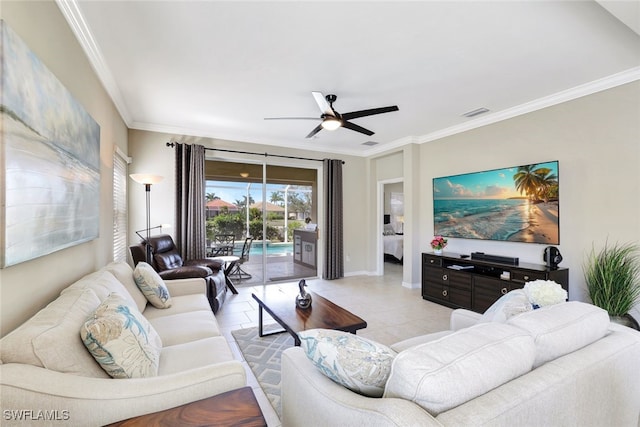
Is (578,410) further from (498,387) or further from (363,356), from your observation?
(363,356)

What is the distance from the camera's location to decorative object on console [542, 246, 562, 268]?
3.27m

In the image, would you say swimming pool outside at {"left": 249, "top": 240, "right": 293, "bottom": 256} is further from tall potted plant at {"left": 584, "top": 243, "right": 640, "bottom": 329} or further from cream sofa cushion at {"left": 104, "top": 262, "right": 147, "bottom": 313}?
tall potted plant at {"left": 584, "top": 243, "right": 640, "bottom": 329}

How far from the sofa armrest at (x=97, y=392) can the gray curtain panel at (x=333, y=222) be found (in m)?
Answer: 4.77

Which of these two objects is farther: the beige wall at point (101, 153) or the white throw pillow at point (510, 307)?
the white throw pillow at point (510, 307)

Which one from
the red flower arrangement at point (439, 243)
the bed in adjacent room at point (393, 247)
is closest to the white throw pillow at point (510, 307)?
the red flower arrangement at point (439, 243)

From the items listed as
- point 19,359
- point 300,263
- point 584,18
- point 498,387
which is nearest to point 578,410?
point 498,387

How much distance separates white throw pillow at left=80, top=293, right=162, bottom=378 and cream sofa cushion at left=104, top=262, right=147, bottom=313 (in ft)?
3.20

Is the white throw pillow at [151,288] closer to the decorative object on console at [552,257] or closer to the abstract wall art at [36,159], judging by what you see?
the abstract wall art at [36,159]

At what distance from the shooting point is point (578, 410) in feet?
3.52

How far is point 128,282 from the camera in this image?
7.92 ft

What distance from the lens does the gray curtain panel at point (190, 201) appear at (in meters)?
4.67

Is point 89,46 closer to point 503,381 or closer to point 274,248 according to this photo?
point 503,381

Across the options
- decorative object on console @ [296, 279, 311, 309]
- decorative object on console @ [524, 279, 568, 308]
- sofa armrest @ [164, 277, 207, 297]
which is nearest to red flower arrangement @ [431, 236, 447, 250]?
decorative object on console @ [296, 279, 311, 309]

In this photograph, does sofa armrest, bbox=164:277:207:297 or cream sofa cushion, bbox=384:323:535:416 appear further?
sofa armrest, bbox=164:277:207:297
